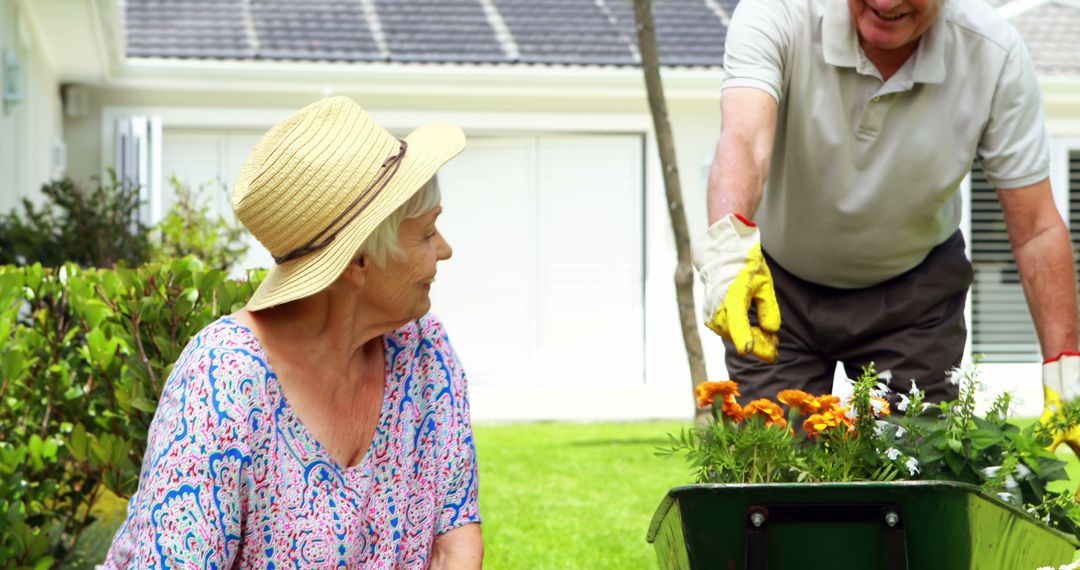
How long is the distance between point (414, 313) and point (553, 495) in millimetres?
4757

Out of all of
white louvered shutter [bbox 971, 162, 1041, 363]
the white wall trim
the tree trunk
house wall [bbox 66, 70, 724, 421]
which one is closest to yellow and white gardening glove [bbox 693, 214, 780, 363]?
the tree trunk

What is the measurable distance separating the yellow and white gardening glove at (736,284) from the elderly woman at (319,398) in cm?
48

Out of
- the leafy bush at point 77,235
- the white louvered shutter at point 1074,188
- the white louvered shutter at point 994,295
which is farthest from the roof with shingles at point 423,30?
the leafy bush at point 77,235

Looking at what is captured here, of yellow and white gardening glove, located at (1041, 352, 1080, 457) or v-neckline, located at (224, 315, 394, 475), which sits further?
yellow and white gardening glove, located at (1041, 352, 1080, 457)

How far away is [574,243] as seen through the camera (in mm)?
13500

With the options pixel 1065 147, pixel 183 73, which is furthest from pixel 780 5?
pixel 1065 147

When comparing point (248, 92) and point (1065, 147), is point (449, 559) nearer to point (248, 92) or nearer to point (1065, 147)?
point (248, 92)

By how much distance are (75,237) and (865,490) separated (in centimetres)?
617

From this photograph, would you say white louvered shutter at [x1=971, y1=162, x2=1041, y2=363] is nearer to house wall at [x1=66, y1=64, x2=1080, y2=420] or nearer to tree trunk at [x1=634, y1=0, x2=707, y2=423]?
house wall at [x1=66, y1=64, x2=1080, y2=420]

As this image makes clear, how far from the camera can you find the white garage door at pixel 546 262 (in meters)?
13.4

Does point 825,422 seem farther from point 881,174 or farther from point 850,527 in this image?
point 881,174

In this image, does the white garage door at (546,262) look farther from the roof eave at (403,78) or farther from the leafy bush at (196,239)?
the leafy bush at (196,239)

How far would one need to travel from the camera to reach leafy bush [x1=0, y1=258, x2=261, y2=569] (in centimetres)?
375

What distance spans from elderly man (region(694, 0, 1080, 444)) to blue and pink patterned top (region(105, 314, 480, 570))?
798mm
